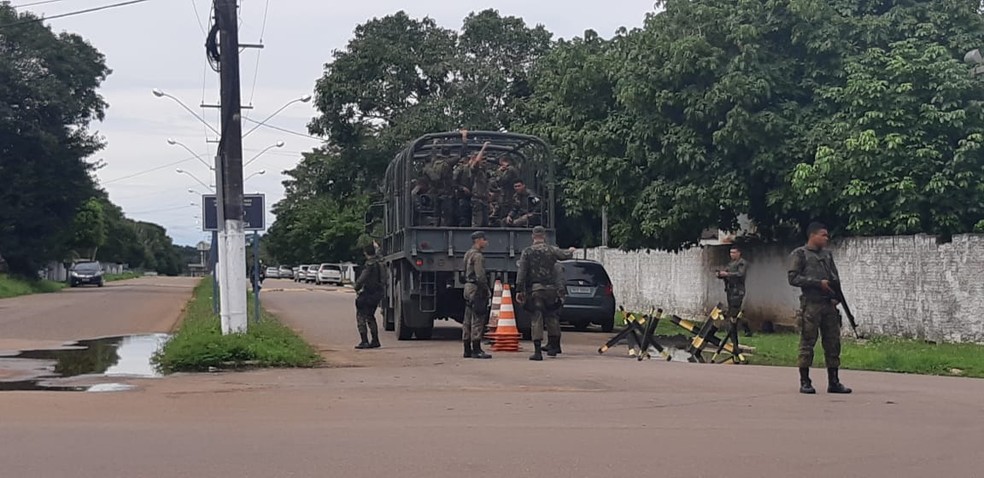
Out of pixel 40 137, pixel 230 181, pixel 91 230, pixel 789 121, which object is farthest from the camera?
pixel 91 230

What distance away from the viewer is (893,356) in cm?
1481

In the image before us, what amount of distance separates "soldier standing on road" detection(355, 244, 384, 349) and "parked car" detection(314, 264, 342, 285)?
52188 mm

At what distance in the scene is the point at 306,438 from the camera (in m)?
8.59

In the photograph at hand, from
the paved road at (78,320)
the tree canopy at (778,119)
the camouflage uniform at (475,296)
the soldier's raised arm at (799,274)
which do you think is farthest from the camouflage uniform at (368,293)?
the soldier's raised arm at (799,274)

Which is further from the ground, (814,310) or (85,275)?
(85,275)

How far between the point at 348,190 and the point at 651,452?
3528 centimetres

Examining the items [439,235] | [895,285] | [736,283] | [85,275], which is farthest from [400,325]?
[85,275]

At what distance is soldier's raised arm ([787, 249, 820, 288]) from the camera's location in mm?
11402

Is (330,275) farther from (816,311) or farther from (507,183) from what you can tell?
(816,311)

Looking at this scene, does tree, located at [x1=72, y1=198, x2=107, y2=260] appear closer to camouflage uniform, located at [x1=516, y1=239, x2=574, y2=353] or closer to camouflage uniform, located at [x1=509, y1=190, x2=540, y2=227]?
camouflage uniform, located at [x1=509, y1=190, x2=540, y2=227]

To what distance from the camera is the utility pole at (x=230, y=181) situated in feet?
48.7

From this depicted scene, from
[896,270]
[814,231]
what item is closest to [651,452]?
[814,231]

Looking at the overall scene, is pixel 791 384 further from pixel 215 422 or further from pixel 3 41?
pixel 3 41

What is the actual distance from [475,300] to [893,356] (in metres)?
5.49
